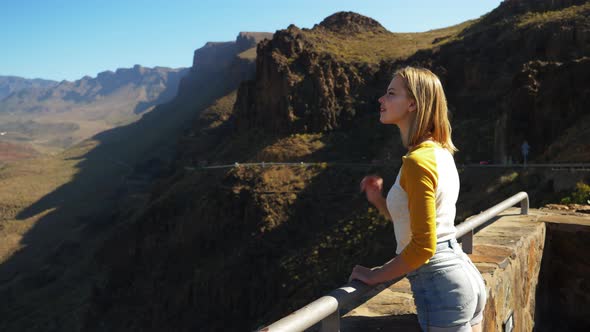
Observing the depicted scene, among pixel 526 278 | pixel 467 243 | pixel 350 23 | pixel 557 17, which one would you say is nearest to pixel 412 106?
pixel 467 243

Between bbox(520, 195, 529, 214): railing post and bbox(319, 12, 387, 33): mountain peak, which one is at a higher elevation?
bbox(319, 12, 387, 33): mountain peak

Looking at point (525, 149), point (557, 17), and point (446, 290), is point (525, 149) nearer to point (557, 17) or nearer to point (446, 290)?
point (557, 17)

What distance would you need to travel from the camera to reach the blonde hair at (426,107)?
2521mm

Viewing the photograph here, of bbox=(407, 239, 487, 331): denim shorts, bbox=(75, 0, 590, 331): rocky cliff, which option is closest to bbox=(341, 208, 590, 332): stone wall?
bbox=(407, 239, 487, 331): denim shorts

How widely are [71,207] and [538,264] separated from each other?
103014 millimetres

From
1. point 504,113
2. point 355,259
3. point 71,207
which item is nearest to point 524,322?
point 355,259

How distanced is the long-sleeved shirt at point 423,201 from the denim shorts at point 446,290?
0.12m

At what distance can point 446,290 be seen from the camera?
2.44 meters

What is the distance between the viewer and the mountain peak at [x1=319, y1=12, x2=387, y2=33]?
7956 cm

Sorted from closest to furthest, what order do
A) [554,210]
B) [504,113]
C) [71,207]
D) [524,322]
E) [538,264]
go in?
[524,322] → [538,264] → [554,210] → [504,113] → [71,207]

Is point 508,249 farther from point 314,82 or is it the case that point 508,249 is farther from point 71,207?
point 71,207

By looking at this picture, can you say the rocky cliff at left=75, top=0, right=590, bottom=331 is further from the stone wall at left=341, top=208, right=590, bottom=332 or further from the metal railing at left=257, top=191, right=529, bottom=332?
the metal railing at left=257, top=191, right=529, bottom=332

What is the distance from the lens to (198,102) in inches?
7052

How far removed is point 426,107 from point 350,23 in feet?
272
